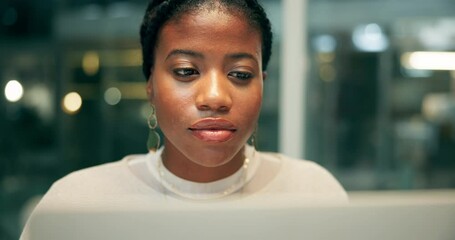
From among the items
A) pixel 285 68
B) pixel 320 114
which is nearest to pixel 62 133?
A: pixel 285 68

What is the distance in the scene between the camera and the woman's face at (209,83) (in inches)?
23.9

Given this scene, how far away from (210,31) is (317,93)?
2098 millimetres

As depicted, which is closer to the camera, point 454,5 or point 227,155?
point 227,155

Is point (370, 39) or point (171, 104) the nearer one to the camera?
point (171, 104)

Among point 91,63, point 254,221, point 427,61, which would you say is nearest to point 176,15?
point 254,221

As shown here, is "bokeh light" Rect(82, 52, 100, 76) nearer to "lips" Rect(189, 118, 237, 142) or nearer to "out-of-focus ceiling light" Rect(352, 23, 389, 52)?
"out-of-focus ceiling light" Rect(352, 23, 389, 52)

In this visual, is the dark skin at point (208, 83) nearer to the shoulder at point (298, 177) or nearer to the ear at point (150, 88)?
the ear at point (150, 88)

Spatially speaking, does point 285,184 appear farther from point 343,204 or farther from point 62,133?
point 62,133

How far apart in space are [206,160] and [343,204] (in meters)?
0.20

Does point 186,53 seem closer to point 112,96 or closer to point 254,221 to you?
point 254,221

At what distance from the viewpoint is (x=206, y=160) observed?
25.2 inches

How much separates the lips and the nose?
0.05ft

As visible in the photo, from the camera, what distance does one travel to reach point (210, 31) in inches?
Answer: 24.3

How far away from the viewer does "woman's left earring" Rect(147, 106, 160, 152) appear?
0.68 meters
